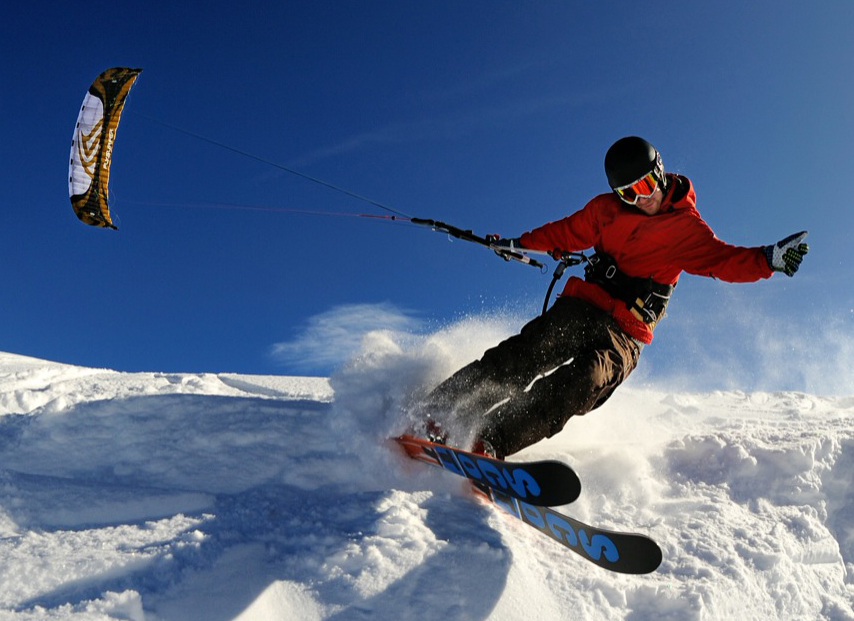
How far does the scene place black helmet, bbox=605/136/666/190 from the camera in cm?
480

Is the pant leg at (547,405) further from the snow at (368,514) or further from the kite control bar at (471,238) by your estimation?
the kite control bar at (471,238)

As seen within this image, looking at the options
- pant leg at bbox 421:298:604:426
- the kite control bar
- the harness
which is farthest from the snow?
the harness

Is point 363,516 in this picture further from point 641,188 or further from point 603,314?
point 641,188

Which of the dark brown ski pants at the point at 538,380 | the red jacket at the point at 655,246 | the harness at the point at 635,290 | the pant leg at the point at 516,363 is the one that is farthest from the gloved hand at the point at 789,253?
the pant leg at the point at 516,363

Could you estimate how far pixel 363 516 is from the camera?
3.35 metres

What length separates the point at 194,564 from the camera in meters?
2.84

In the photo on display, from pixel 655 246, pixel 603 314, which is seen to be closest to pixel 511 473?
pixel 603 314

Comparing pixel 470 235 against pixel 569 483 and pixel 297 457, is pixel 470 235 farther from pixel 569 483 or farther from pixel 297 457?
pixel 569 483

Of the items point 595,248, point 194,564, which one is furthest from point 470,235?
point 194,564

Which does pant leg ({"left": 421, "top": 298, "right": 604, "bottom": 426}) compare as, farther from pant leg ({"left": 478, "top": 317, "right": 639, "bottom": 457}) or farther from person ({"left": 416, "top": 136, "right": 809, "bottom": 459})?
pant leg ({"left": 478, "top": 317, "right": 639, "bottom": 457})

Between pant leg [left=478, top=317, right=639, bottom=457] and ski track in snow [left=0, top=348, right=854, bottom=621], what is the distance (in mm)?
486

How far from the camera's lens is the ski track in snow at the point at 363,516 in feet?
9.05

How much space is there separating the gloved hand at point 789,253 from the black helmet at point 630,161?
42.8 inches

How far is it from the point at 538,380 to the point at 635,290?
3.99ft
